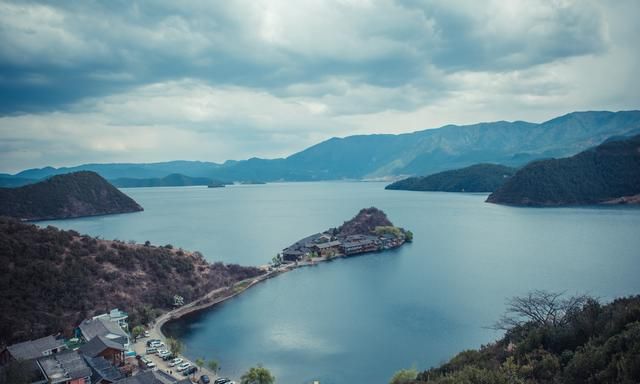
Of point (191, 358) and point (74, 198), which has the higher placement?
point (74, 198)

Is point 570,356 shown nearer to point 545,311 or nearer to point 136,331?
point 545,311

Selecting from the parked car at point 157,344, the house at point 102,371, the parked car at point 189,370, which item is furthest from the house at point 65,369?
the parked car at point 157,344

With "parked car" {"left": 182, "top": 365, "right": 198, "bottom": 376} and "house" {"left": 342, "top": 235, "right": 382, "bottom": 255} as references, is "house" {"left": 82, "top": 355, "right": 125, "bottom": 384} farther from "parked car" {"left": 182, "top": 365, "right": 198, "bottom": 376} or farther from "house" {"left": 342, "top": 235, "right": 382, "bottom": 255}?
"house" {"left": 342, "top": 235, "right": 382, "bottom": 255}

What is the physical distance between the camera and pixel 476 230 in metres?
56.8

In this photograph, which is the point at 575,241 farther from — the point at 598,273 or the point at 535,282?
the point at 535,282

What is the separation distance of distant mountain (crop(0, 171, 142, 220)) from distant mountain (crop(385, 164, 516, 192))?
295 ft

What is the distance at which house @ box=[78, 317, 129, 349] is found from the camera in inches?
784

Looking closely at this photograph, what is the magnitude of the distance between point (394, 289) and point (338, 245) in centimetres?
1641

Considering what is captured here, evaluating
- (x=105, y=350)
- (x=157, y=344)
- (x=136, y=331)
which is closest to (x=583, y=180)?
(x=157, y=344)

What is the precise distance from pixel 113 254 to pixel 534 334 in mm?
26536

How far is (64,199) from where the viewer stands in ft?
288

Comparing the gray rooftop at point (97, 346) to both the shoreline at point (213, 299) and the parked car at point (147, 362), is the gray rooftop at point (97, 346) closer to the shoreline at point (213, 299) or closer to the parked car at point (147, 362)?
the parked car at point (147, 362)

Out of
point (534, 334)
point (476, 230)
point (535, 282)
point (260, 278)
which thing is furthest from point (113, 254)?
point (476, 230)

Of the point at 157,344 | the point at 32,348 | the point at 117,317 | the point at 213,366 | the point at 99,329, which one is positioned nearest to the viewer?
the point at 32,348
